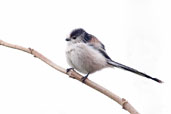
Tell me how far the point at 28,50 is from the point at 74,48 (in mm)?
1317

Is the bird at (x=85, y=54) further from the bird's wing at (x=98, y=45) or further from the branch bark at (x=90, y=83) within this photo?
the branch bark at (x=90, y=83)

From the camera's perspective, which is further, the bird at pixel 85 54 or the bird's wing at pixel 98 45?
the bird's wing at pixel 98 45

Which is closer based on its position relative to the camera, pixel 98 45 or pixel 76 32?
pixel 76 32

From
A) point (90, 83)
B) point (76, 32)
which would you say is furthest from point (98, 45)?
point (90, 83)

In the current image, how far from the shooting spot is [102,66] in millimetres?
3557

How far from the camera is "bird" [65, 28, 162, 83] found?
340 centimetres

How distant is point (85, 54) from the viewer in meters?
3.47

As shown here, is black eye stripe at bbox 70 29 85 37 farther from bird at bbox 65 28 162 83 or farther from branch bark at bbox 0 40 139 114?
branch bark at bbox 0 40 139 114

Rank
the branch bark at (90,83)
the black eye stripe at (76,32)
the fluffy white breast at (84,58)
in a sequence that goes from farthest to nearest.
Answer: the black eye stripe at (76,32), the fluffy white breast at (84,58), the branch bark at (90,83)

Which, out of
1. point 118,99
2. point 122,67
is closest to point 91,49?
point 122,67

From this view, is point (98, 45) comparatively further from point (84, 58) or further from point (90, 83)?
point (90, 83)

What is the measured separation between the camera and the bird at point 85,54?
3396 mm

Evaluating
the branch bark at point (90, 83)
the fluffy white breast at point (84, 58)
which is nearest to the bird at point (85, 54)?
the fluffy white breast at point (84, 58)

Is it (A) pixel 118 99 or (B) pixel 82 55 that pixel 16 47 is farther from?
(B) pixel 82 55
